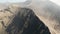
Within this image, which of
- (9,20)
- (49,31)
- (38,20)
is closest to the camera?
(49,31)

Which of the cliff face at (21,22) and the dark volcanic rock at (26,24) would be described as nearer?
the dark volcanic rock at (26,24)

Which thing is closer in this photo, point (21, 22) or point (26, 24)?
point (26, 24)

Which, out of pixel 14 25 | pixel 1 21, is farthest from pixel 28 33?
pixel 1 21

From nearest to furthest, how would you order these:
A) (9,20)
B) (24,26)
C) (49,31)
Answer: (49,31)
(24,26)
(9,20)

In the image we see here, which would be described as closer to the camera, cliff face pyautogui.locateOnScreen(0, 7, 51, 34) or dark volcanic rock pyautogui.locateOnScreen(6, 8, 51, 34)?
dark volcanic rock pyautogui.locateOnScreen(6, 8, 51, 34)

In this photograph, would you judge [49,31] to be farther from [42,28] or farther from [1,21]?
[1,21]

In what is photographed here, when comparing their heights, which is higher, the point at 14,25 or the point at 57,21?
the point at 57,21
